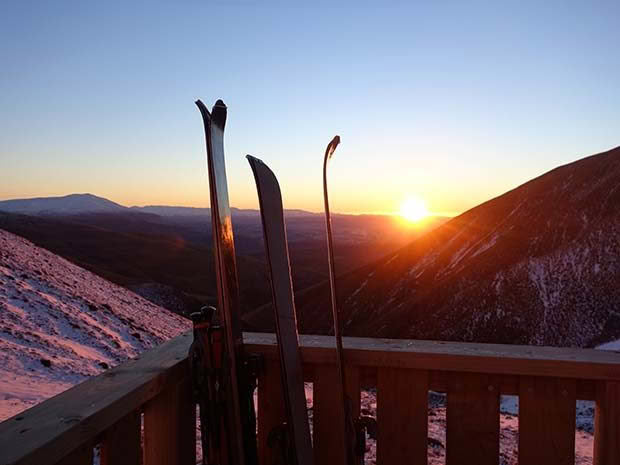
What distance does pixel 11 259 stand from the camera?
12.0m

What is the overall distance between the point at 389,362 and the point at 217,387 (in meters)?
0.56

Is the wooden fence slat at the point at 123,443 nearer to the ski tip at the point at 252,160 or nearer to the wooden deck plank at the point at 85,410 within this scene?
the wooden deck plank at the point at 85,410

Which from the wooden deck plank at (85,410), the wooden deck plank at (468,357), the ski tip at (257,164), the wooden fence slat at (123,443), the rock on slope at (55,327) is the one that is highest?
the ski tip at (257,164)

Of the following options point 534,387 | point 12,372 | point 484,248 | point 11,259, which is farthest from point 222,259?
point 484,248

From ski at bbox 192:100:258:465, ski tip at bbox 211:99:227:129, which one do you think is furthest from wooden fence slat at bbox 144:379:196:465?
ski tip at bbox 211:99:227:129

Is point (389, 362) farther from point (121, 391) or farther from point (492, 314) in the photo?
point (492, 314)

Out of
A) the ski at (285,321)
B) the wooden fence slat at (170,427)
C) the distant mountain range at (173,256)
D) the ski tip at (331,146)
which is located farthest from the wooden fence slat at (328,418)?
the distant mountain range at (173,256)

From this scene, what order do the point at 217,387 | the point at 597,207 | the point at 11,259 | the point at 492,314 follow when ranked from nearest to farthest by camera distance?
the point at 217,387 → the point at 11,259 → the point at 492,314 → the point at 597,207

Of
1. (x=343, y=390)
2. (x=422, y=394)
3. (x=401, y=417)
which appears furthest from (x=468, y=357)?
(x=343, y=390)

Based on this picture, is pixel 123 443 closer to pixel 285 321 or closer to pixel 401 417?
pixel 285 321

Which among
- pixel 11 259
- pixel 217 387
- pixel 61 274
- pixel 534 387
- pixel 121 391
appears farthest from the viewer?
pixel 61 274

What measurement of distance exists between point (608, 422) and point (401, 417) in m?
0.63

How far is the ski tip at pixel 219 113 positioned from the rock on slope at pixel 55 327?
4.74 meters

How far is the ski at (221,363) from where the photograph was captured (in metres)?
1.50
